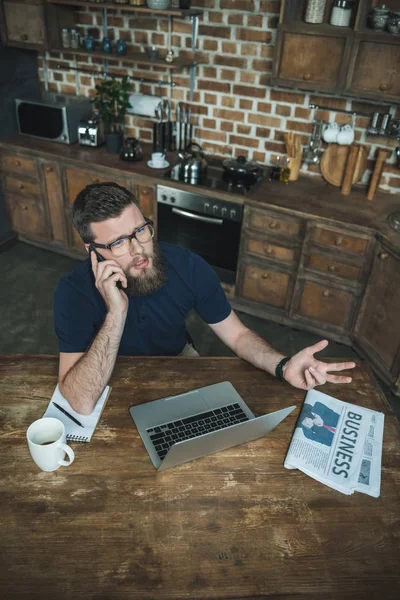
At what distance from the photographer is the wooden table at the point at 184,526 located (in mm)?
982

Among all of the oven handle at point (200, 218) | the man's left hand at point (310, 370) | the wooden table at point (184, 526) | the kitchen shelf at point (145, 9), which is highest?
the kitchen shelf at point (145, 9)

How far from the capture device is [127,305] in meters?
1.55

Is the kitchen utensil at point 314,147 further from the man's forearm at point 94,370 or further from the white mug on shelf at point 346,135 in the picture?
the man's forearm at point 94,370

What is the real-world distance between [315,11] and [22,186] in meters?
2.48

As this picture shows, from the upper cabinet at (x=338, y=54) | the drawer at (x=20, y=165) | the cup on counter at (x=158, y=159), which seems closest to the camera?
the upper cabinet at (x=338, y=54)

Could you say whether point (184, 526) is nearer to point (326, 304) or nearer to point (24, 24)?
point (326, 304)

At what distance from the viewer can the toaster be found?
3.45m

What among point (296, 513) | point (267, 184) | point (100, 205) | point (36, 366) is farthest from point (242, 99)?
point (296, 513)

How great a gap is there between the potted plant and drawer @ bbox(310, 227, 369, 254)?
5.50 feet

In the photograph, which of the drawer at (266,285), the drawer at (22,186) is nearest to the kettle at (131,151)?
the drawer at (22,186)

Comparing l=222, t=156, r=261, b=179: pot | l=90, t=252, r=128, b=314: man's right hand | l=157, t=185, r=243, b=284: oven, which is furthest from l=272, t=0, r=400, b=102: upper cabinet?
l=90, t=252, r=128, b=314: man's right hand

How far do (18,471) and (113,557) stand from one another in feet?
1.15

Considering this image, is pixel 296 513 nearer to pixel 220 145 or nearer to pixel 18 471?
pixel 18 471

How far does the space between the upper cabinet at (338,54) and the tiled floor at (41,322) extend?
1555 millimetres
